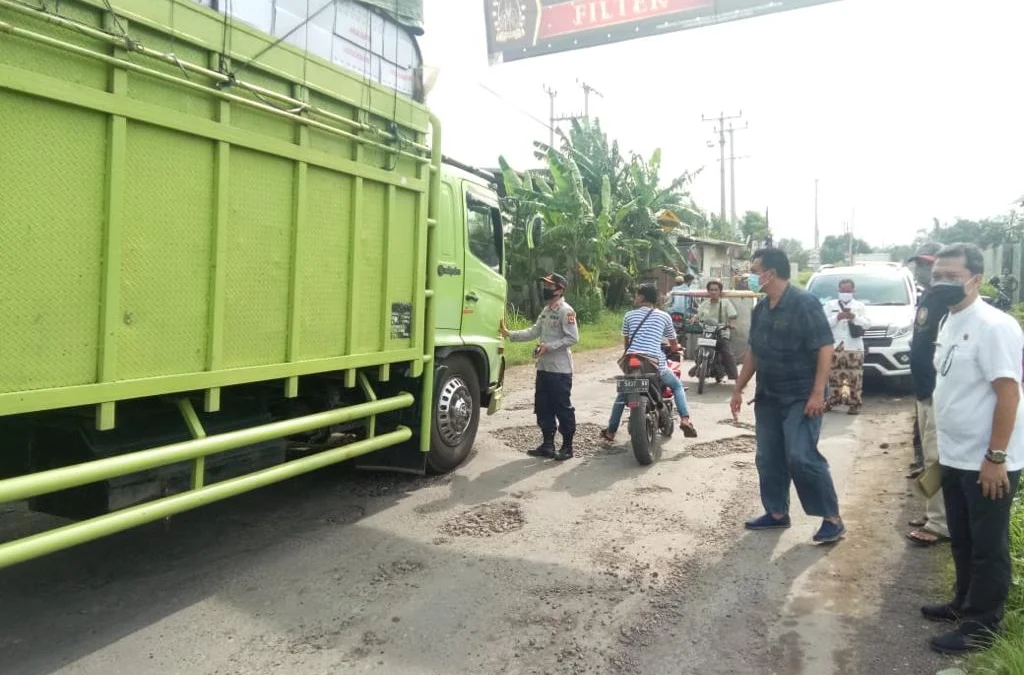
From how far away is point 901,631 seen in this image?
3.49 metres

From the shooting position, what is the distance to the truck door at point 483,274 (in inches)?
252

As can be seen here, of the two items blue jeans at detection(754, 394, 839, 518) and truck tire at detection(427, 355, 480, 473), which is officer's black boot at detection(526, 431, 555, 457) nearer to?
truck tire at detection(427, 355, 480, 473)

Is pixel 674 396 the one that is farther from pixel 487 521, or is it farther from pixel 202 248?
pixel 202 248

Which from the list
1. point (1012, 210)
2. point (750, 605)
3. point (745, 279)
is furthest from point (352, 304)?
point (1012, 210)

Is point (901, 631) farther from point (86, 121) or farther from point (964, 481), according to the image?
point (86, 121)

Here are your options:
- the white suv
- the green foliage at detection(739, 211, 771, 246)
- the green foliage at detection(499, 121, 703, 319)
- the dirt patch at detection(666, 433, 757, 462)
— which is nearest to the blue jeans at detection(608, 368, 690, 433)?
the dirt patch at detection(666, 433, 757, 462)

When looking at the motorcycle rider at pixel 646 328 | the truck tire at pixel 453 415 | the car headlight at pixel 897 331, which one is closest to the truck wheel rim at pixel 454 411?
the truck tire at pixel 453 415

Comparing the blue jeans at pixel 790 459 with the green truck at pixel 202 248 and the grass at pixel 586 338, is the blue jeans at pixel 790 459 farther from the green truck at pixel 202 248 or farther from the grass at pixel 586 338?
the grass at pixel 586 338

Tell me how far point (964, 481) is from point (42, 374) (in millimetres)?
3926

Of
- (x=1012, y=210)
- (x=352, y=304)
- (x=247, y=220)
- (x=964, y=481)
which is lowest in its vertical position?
(x=964, y=481)

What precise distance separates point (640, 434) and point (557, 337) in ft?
3.67

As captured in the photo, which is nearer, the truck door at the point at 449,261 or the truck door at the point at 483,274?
the truck door at the point at 449,261

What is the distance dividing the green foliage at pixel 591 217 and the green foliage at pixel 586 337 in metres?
0.57

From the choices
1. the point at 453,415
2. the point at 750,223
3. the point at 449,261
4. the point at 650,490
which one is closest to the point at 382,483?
the point at 453,415
